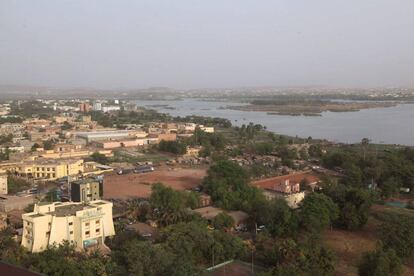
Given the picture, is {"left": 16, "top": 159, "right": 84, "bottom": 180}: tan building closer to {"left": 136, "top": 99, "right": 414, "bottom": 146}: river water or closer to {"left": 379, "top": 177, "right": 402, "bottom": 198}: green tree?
{"left": 379, "top": 177, "right": 402, "bottom": 198}: green tree

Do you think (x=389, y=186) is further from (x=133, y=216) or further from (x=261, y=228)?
(x=133, y=216)

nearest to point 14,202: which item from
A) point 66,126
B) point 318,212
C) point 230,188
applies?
point 230,188

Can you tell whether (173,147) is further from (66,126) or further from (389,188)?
(66,126)

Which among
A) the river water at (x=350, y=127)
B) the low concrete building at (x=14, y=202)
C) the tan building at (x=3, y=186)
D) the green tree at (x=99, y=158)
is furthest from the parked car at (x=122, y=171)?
the river water at (x=350, y=127)

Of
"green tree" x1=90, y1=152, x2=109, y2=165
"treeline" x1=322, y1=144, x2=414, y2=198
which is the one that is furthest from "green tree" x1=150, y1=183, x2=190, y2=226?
"green tree" x1=90, y1=152, x2=109, y2=165

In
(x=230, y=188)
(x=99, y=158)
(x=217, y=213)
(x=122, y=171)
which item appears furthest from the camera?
(x=99, y=158)

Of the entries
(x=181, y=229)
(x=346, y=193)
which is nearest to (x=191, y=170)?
(x=346, y=193)
